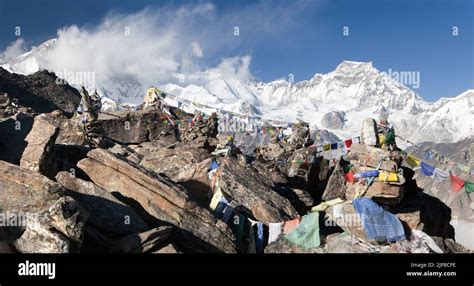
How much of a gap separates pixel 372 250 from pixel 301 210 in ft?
24.5

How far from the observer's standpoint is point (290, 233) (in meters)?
16.1

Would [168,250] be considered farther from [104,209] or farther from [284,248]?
[284,248]

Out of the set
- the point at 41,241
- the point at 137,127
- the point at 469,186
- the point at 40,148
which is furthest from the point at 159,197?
the point at 137,127

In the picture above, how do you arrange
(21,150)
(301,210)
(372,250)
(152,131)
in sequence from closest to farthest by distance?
(372,250) < (21,150) < (301,210) < (152,131)

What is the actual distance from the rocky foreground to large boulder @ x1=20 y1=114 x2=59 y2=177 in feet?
0.13

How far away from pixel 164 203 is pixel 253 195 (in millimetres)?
5429

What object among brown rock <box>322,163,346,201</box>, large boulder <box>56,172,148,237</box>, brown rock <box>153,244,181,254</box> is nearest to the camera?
brown rock <box>153,244,181,254</box>

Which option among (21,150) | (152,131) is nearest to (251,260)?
(21,150)

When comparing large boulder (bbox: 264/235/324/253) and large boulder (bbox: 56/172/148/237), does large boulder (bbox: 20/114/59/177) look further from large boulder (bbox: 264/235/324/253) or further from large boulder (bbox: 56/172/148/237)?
large boulder (bbox: 264/235/324/253)

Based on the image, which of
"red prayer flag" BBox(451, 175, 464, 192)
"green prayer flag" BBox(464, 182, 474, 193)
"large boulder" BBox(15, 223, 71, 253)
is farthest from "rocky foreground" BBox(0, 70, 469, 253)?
"green prayer flag" BBox(464, 182, 474, 193)

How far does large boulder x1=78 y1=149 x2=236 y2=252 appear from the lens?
15016mm

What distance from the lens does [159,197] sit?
15.8 meters

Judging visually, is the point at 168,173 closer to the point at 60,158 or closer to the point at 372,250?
the point at 60,158

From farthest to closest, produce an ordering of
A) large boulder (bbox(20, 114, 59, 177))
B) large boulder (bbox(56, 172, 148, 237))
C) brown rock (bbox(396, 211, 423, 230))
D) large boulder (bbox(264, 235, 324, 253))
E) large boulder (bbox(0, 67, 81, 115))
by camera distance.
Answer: large boulder (bbox(0, 67, 81, 115)) → brown rock (bbox(396, 211, 423, 230)) → large boulder (bbox(20, 114, 59, 177)) → large boulder (bbox(264, 235, 324, 253)) → large boulder (bbox(56, 172, 148, 237))
